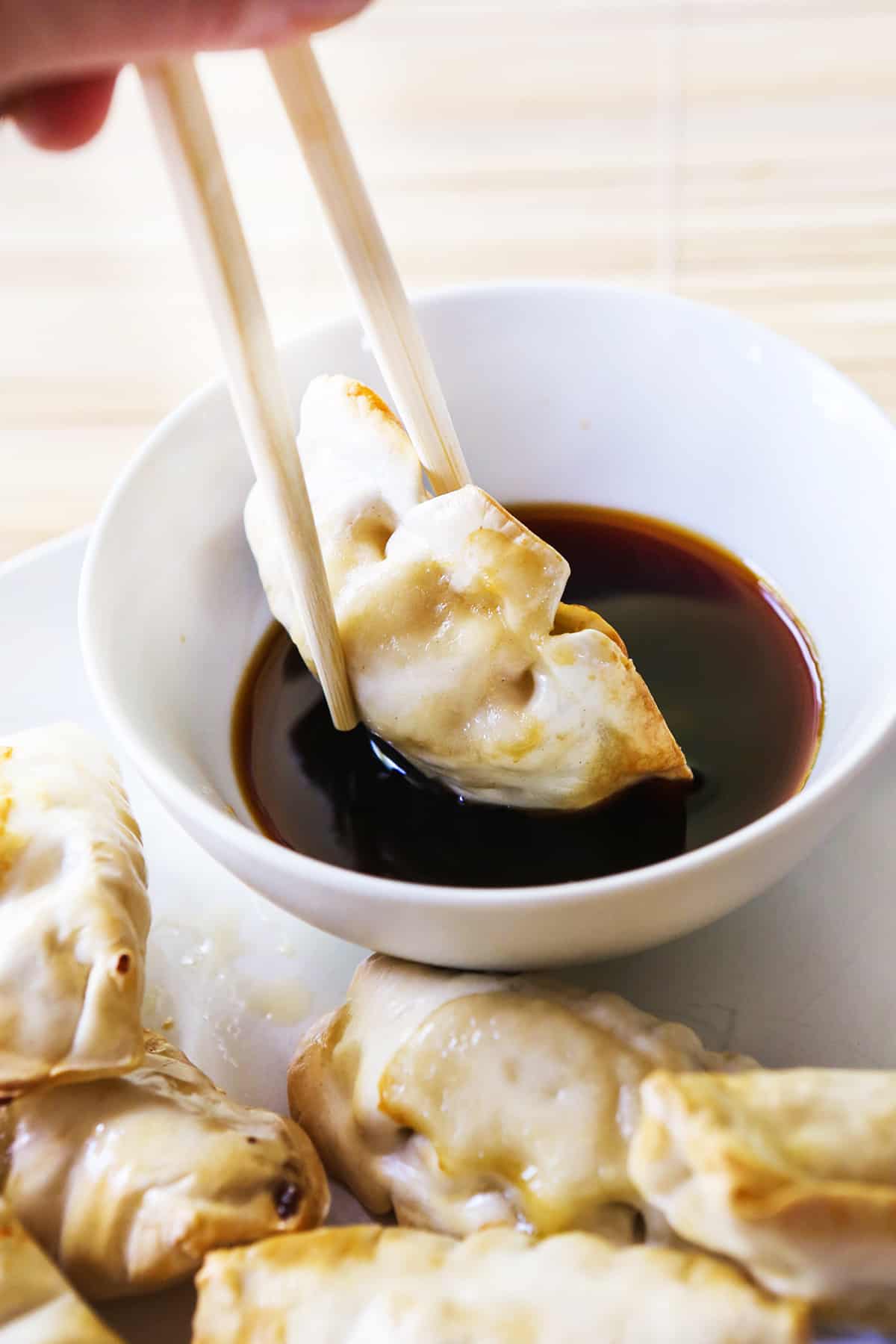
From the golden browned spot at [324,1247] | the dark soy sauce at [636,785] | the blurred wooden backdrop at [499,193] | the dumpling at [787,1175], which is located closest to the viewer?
the dumpling at [787,1175]

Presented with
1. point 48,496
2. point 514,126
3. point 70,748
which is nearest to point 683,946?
point 70,748

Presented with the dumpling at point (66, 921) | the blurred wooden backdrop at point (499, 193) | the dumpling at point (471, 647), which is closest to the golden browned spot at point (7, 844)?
the dumpling at point (66, 921)

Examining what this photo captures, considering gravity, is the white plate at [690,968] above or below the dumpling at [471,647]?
below

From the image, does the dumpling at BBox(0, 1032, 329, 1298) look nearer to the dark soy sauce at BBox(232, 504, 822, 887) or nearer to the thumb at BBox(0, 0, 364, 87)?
the dark soy sauce at BBox(232, 504, 822, 887)

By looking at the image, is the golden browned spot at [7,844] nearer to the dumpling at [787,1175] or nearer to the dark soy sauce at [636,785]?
the dark soy sauce at [636,785]

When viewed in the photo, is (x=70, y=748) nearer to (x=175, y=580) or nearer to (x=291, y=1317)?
(x=175, y=580)
